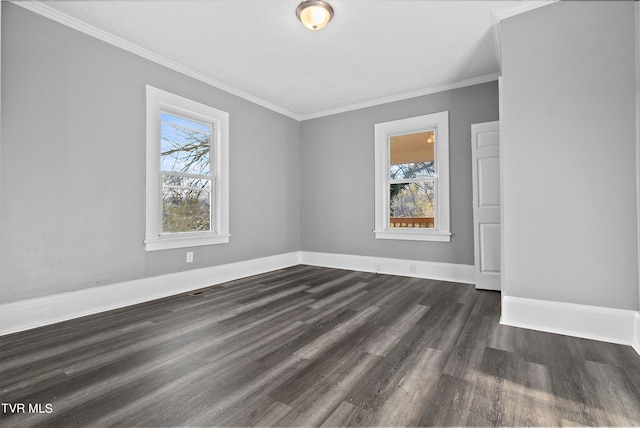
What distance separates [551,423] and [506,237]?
64.1 inches

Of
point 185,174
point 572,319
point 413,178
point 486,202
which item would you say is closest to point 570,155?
point 572,319

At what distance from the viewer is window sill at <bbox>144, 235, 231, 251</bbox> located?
341cm

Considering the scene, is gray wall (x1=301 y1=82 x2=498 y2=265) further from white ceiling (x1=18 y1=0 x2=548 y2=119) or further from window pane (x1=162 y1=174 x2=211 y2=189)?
window pane (x1=162 y1=174 x2=211 y2=189)

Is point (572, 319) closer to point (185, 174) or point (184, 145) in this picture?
point (185, 174)

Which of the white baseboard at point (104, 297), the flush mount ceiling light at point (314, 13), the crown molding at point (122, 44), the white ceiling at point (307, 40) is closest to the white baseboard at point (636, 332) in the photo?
the white ceiling at point (307, 40)

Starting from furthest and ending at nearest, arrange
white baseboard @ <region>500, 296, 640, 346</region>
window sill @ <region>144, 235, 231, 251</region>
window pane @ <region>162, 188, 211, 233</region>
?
window pane @ <region>162, 188, 211, 233</region> → window sill @ <region>144, 235, 231, 251</region> → white baseboard @ <region>500, 296, 640, 346</region>

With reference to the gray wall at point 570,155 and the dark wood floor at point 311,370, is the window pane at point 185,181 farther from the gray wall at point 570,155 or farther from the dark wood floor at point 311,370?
the gray wall at point 570,155

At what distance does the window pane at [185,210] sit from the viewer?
365 cm

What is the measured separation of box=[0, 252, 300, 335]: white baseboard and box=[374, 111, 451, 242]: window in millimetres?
2382

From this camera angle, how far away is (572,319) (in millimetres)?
2416

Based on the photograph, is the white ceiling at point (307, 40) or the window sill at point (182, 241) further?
the window sill at point (182, 241)

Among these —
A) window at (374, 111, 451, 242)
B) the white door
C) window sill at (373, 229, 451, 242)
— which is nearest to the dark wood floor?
the white door

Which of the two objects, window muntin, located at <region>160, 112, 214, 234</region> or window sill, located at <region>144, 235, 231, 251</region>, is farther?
window muntin, located at <region>160, 112, 214, 234</region>

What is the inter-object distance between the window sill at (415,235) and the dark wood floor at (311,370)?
4.56 feet
